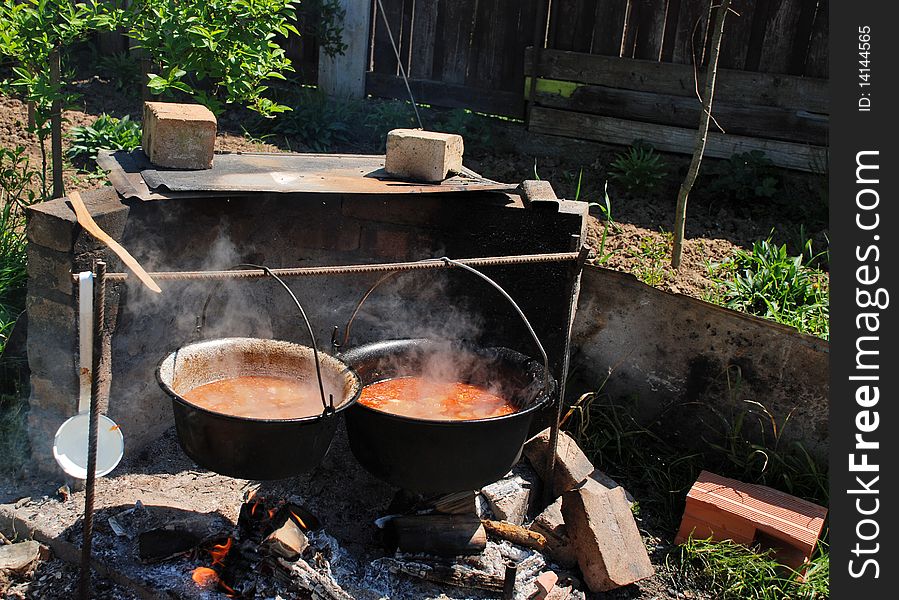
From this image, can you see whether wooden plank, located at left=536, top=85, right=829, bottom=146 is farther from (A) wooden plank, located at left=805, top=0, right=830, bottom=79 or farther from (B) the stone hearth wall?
(B) the stone hearth wall

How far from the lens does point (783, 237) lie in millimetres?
6859

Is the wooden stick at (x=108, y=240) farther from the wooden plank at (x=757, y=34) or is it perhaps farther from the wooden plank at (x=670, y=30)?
the wooden plank at (x=757, y=34)

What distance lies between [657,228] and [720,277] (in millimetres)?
837

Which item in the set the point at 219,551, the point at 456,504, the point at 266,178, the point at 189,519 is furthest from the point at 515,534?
the point at 266,178

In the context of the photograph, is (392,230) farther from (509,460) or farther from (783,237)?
(783,237)

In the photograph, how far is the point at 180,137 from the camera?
4508 millimetres

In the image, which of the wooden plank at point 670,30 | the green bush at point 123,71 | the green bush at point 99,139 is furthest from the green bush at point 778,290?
the green bush at point 123,71

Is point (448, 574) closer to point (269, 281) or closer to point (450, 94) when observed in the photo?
point (269, 281)

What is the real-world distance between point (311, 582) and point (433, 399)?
1037mm

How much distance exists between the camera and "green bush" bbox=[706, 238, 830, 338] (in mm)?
5730

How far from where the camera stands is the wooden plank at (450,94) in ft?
27.8

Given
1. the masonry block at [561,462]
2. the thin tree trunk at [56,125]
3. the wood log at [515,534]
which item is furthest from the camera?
the thin tree trunk at [56,125]

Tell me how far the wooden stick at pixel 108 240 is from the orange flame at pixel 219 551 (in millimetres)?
1230

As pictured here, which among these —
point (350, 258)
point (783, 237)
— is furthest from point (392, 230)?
point (783, 237)
